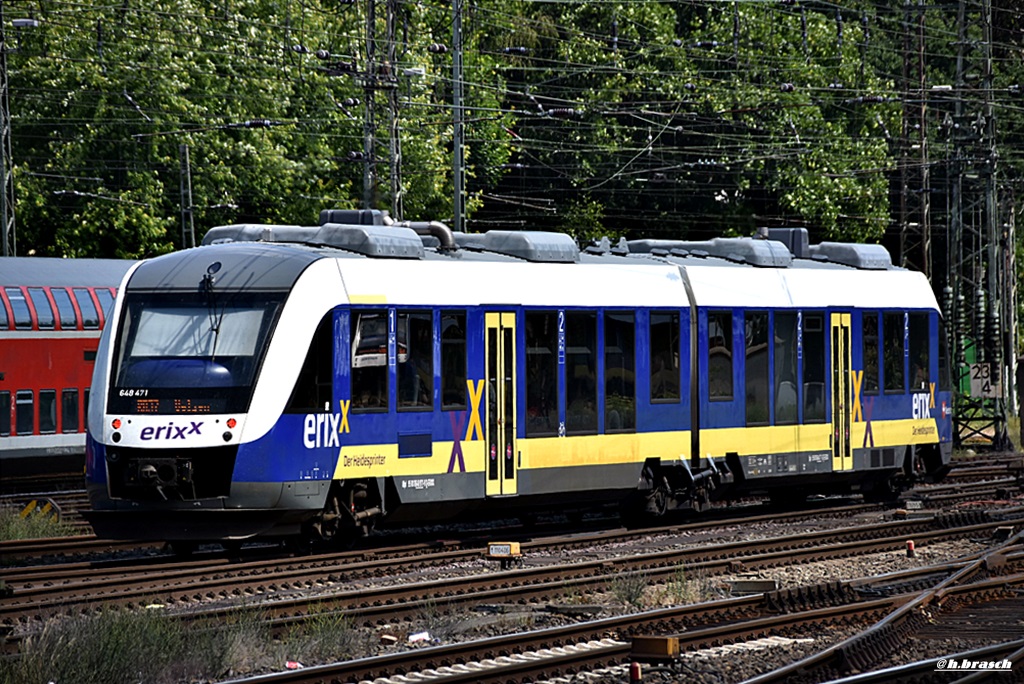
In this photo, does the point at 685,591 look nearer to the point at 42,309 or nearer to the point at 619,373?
the point at 619,373

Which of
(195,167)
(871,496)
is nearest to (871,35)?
(195,167)

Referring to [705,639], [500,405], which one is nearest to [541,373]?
[500,405]

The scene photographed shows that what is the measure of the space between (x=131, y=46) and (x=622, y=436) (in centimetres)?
2720

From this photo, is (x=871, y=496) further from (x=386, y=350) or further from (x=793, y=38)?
(x=793, y=38)

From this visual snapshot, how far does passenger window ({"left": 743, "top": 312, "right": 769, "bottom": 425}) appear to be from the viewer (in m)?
21.5

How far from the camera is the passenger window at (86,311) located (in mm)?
28453

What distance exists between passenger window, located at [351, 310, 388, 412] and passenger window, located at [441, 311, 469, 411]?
832mm

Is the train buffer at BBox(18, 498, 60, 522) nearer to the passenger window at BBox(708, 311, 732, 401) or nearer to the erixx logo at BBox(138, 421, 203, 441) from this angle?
the erixx logo at BBox(138, 421, 203, 441)

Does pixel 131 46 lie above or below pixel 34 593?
above

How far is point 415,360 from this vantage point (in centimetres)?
1752

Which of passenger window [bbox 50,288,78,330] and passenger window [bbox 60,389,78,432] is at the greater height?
passenger window [bbox 50,288,78,330]

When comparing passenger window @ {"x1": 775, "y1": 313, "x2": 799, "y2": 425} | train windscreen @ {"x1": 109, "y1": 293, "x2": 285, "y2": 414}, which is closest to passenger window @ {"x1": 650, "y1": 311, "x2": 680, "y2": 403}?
passenger window @ {"x1": 775, "y1": 313, "x2": 799, "y2": 425}

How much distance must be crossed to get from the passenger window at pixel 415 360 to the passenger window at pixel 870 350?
306 inches

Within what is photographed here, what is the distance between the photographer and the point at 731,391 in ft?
69.8
